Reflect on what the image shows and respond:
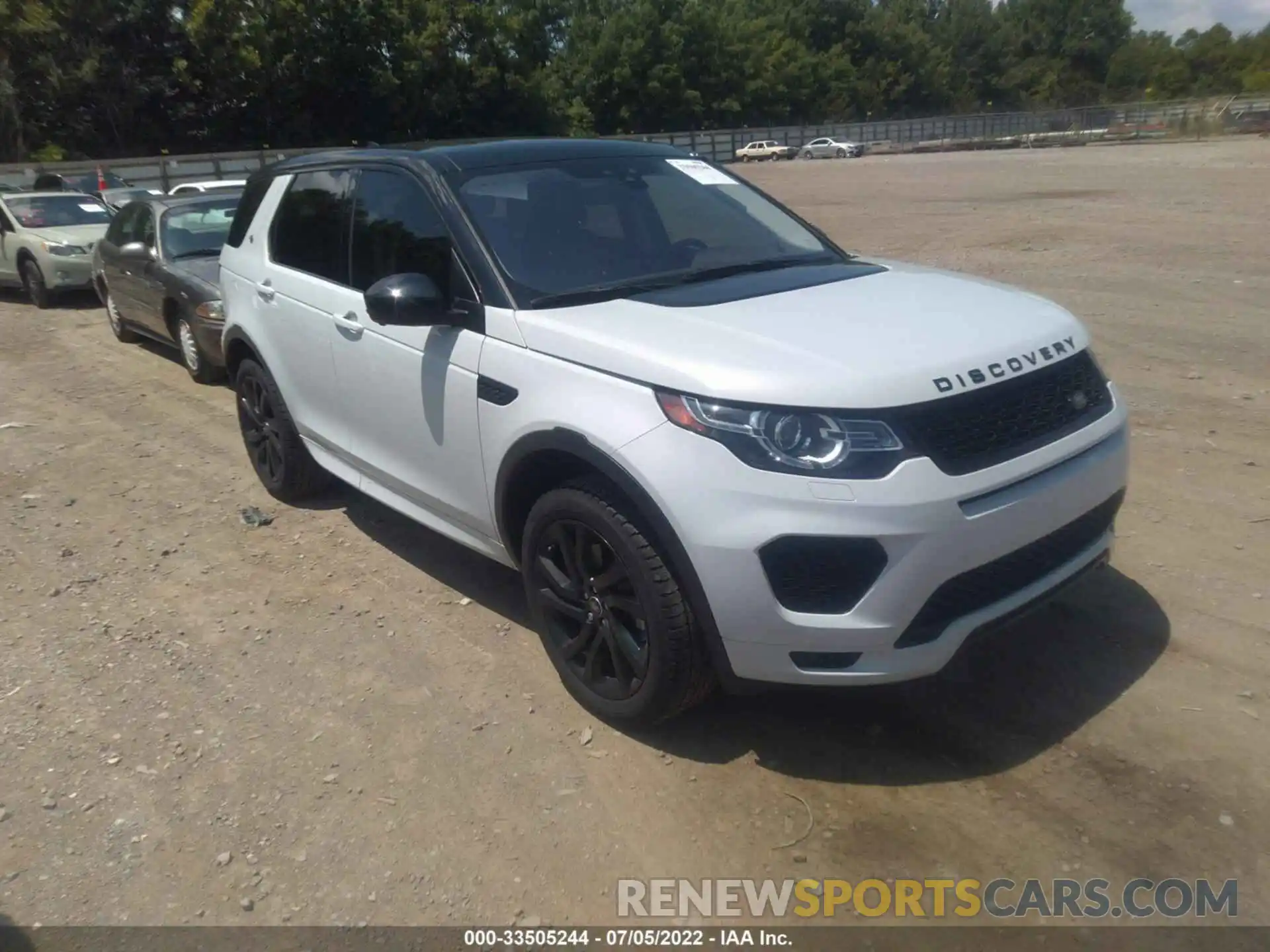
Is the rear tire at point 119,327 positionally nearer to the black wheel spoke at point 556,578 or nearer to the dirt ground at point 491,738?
the dirt ground at point 491,738

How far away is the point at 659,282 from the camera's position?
4043 mm

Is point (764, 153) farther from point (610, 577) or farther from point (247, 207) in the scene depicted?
point (610, 577)

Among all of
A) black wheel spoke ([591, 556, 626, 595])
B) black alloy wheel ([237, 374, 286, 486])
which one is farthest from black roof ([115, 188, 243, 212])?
black wheel spoke ([591, 556, 626, 595])

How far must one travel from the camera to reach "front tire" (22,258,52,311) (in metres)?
13.5

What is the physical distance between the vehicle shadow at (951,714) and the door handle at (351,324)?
2.12 m

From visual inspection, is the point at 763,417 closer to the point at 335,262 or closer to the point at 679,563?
the point at 679,563

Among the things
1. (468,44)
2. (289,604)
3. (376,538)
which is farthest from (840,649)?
(468,44)

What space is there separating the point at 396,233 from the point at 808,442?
2224mm

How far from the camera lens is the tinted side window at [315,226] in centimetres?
487

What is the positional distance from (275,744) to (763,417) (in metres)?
2.09

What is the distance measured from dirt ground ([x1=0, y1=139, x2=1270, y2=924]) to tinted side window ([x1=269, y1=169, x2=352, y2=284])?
1.42 m

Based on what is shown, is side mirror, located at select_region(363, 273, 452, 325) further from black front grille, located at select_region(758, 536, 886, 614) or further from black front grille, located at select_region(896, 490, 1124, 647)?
black front grille, located at select_region(896, 490, 1124, 647)

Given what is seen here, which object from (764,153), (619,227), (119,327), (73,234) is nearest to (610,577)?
(619,227)

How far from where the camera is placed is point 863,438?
3049mm
